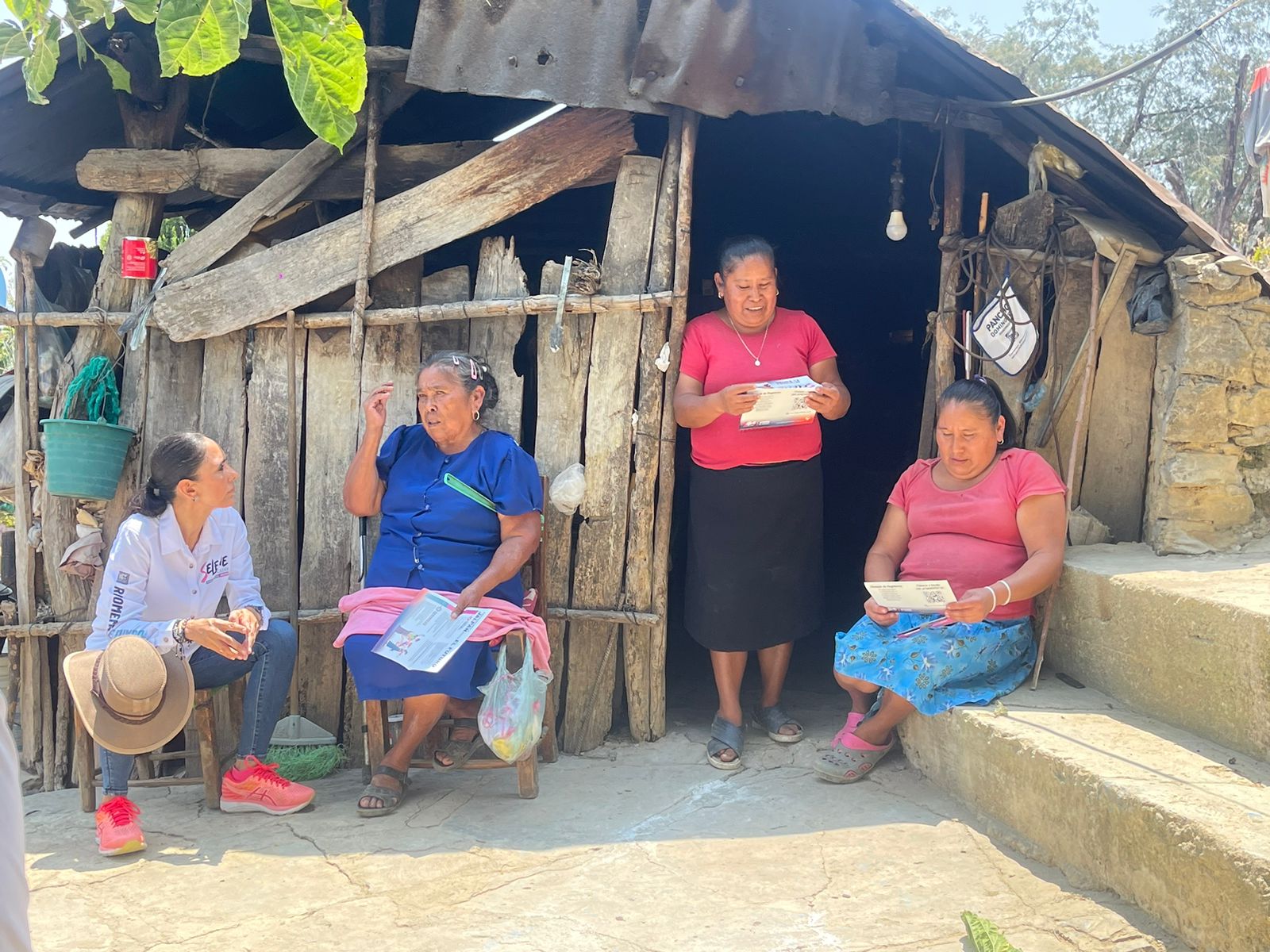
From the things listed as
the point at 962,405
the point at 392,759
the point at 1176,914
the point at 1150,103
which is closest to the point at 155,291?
the point at 392,759

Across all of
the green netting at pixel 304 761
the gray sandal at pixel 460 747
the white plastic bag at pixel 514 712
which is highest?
the white plastic bag at pixel 514 712

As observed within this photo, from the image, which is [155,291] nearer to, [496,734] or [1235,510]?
[496,734]

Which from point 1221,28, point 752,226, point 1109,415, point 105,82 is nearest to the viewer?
point 1109,415

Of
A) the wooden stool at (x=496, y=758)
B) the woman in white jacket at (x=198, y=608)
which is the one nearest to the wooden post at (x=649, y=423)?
the wooden stool at (x=496, y=758)

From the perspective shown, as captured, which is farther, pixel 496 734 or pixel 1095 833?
pixel 496 734

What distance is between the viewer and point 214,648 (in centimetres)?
356

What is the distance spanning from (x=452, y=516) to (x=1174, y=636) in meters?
2.47

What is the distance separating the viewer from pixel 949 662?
3.59 meters

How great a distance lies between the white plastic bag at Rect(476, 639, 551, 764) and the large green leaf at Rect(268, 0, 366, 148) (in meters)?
2.10

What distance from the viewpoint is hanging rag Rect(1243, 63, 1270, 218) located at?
5.74 m

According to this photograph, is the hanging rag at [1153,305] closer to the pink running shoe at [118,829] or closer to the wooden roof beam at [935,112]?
the wooden roof beam at [935,112]

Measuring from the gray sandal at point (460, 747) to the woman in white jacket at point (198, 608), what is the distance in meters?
0.49

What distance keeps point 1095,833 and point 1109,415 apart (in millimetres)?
1893

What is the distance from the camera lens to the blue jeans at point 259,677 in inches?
148
